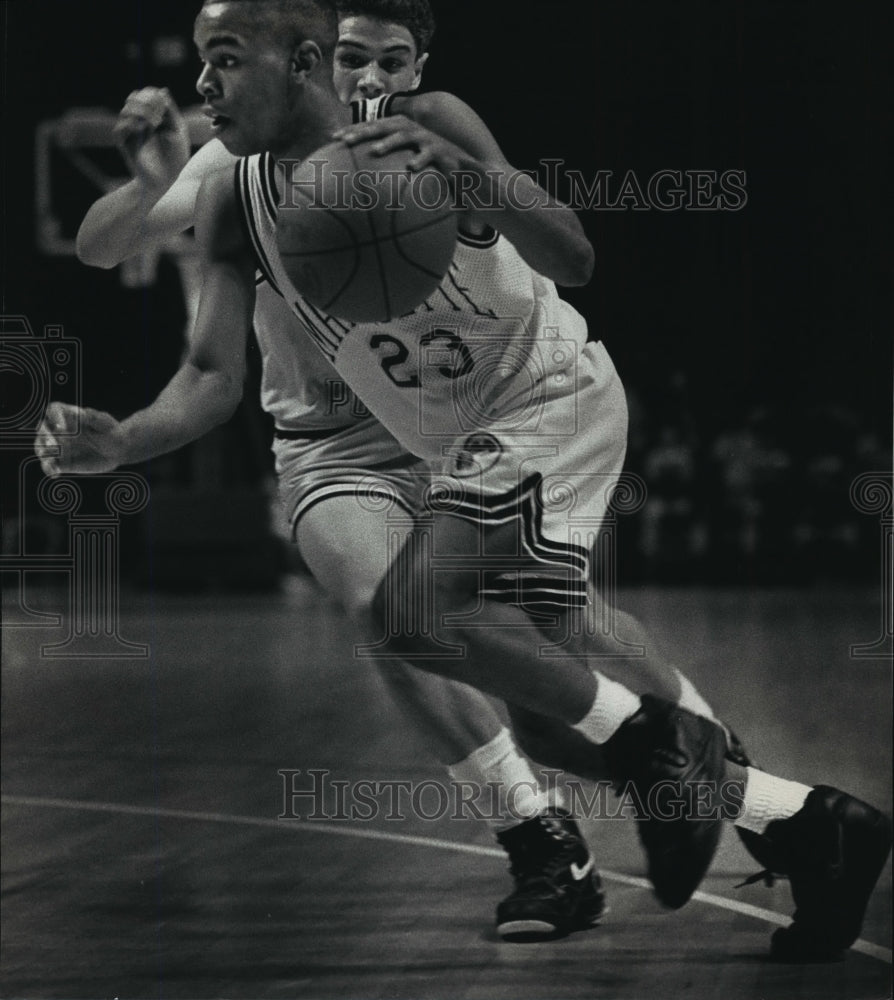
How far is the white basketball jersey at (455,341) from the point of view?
116 inches

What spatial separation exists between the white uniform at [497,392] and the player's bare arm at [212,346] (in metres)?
0.05

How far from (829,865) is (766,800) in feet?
0.54

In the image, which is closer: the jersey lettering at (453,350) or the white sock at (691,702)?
the jersey lettering at (453,350)

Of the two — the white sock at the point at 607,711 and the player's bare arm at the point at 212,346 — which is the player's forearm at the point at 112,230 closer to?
the player's bare arm at the point at 212,346

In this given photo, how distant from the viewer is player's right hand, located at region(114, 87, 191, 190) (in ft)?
9.77

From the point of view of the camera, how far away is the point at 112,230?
313cm

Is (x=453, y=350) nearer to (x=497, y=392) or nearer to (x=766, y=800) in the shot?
(x=497, y=392)

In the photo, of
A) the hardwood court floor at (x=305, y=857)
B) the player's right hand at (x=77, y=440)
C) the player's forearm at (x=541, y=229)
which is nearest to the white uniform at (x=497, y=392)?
the player's forearm at (x=541, y=229)

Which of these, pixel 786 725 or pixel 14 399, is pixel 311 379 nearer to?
pixel 14 399

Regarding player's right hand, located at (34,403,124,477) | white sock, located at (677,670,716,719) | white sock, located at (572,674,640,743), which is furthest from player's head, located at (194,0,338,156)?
white sock, located at (677,670,716,719)

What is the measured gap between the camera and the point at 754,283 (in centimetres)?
331

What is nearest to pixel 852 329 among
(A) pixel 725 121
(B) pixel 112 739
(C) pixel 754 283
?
(C) pixel 754 283

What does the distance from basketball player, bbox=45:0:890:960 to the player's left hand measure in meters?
0.04

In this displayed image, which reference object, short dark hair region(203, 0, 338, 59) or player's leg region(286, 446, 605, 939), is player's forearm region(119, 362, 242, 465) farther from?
short dark hair region(203, 0, 338, 59)
